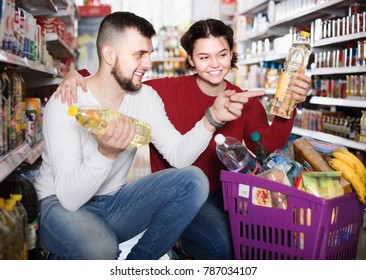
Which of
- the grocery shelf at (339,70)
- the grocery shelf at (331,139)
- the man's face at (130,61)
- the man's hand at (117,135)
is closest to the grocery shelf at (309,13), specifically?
the grocery shelf at (339,70)

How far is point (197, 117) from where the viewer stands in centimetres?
243

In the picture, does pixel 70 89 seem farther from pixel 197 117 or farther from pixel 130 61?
pixel 197 117

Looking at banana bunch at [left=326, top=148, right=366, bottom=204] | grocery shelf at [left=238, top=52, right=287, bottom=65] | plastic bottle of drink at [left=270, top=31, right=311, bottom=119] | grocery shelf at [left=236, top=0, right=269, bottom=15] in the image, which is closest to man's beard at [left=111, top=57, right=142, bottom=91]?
plastic bottle of drink at [left=270, top=31, right=311, bottom=119]

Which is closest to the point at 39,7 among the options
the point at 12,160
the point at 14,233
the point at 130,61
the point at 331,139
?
the point at 130,61

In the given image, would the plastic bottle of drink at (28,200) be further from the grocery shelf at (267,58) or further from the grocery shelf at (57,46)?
the grocery shelf at (267,58)

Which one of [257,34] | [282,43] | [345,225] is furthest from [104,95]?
[257,34]

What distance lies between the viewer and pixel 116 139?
1.60 meters

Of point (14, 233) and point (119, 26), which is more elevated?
point (119, 26)

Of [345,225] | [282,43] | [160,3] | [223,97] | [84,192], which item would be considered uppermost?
[160,3]
